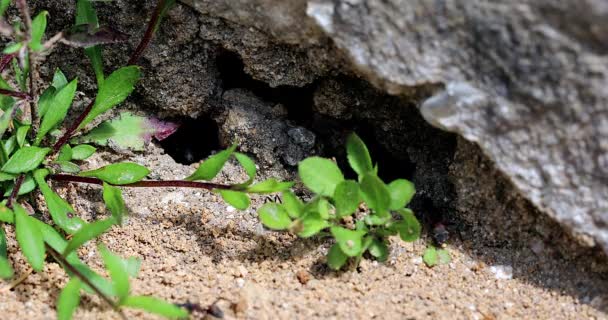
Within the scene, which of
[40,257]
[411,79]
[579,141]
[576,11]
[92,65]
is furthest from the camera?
[92,65]

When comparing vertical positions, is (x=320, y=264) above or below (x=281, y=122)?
below

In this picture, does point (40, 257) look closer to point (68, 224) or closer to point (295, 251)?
point (68, 224)

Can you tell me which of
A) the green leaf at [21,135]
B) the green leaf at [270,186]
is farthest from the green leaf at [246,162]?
the green leaf at [21,135]

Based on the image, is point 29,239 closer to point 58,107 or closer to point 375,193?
point 58,107

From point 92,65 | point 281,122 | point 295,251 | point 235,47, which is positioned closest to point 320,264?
point 295,251

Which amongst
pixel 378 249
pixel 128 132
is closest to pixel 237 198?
pixel 378 249

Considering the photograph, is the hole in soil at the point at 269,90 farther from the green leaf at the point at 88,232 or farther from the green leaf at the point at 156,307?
the green leaf at the point at 156,307

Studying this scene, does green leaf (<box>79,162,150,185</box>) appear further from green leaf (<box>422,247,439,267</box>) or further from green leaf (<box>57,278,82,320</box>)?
green leaf (<box>422,247,439,267</box>)

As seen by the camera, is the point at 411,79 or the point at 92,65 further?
the point at 92,65
